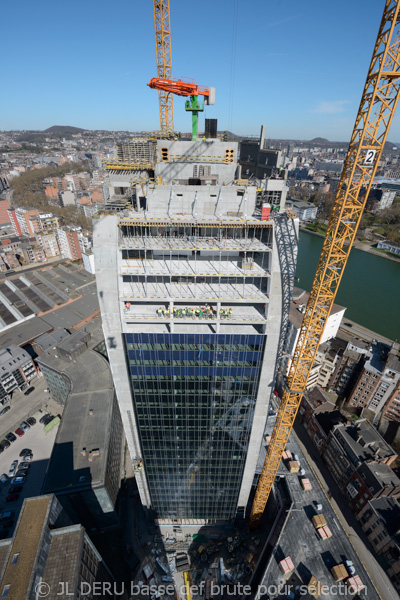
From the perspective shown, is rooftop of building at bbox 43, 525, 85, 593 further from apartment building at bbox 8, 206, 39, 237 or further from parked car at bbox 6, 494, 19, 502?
apartment building at bbox 8, 206, 39, 237

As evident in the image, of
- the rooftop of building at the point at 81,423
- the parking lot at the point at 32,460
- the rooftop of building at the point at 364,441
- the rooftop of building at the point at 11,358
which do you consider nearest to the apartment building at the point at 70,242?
the rooftop of building at the point at 11,358

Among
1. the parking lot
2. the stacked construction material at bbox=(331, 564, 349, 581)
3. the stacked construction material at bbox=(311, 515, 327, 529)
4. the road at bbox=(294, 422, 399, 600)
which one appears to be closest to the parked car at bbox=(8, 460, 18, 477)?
the parking lot

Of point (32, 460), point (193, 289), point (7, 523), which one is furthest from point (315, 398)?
point (7, 523)

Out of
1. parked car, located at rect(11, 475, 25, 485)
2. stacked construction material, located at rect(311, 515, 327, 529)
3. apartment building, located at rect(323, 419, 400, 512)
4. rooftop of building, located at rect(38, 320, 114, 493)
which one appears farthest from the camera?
parked car, located at rect(11, 475, 25, 485)

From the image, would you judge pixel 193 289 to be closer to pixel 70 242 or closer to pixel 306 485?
pixel 306 485

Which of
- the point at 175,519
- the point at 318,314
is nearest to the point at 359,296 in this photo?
the point at 318,314

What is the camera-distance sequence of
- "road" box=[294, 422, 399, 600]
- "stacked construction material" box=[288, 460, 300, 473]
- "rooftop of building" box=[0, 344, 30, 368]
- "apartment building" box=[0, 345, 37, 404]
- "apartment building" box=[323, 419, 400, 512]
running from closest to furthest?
"road" box=[294, 422, 399, 600], "stacked construction material" box=[288, 460, 300, 473], "apartment building" box=[323, 419, 400, 512], "apartment building" box=[0, 345, 37, 404], "rooftop of building" box=[0, 344, 30, 368]
